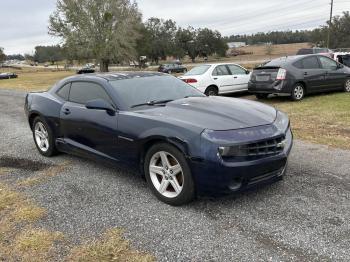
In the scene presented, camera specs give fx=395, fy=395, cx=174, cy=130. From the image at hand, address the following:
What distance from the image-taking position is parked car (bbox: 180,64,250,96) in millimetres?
13102

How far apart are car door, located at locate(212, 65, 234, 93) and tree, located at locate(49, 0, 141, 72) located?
29.8m

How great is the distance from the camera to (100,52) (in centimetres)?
4169

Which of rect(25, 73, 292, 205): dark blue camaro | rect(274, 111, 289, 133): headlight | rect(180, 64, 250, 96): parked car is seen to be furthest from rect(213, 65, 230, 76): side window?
rect(274, 111, 289, 133): headlight

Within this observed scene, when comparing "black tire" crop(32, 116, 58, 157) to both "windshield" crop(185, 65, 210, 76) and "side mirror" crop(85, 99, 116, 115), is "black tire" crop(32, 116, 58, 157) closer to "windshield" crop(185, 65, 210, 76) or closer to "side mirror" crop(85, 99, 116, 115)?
"side mirror" crop(85, 99, 116, 115)

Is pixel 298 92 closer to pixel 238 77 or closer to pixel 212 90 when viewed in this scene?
pixel 238 77

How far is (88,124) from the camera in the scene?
5.27m

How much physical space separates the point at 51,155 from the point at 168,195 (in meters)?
2.94

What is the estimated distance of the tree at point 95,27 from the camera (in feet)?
133

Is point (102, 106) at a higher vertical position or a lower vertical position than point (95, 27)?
lower

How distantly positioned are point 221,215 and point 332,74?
10385 mm

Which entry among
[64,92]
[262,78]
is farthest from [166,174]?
[262,78]

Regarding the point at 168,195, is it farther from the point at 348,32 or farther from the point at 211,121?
the point at 348,32

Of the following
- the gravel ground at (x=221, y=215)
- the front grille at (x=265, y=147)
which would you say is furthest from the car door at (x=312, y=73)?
the front grille at (x=265, y=147)

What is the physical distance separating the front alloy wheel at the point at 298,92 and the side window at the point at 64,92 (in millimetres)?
7851
